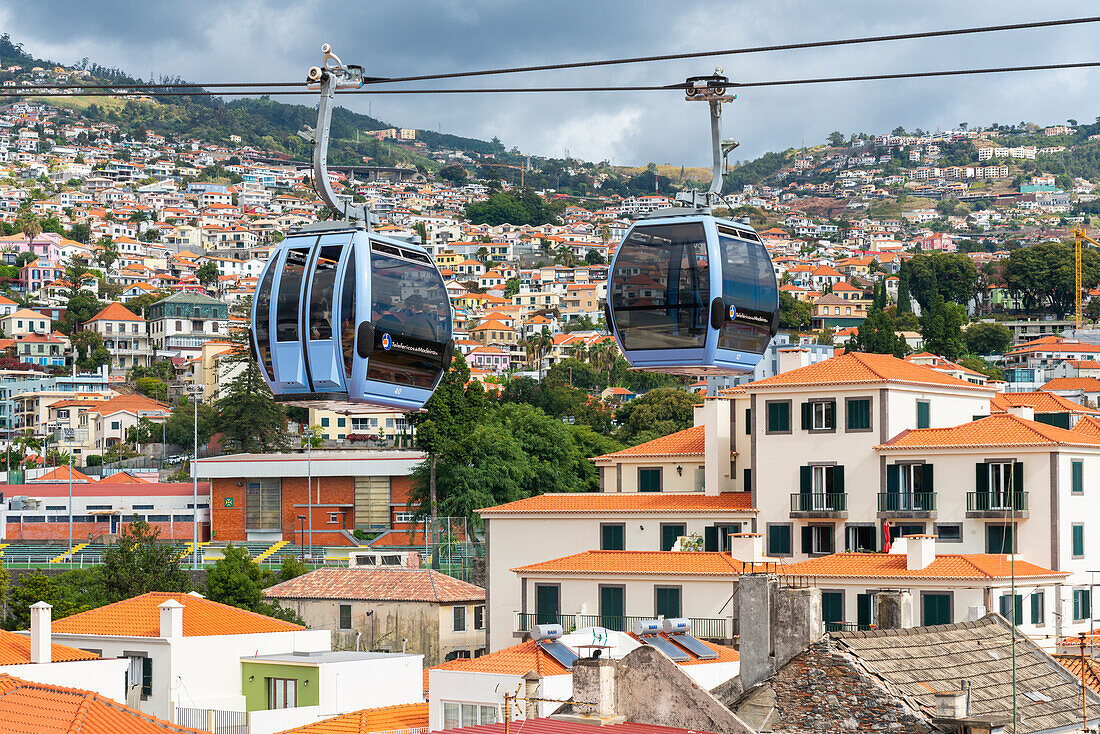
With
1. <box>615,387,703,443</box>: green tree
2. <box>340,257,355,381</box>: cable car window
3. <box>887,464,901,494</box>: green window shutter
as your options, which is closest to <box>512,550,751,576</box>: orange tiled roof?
<box>887,464,901,494</box>: green window shutter

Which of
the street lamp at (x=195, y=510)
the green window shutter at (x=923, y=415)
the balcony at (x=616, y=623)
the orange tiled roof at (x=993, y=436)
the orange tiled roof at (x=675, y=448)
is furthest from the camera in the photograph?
the street lamp at (x=195, y=510)

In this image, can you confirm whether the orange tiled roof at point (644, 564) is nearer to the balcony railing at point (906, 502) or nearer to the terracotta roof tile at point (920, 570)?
the terracotta roof tile at point (920, 570)

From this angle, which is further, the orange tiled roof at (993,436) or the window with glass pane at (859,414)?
the window with glass pane at (859,414)

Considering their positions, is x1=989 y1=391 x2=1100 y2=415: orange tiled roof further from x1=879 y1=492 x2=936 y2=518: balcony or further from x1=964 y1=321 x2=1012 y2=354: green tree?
x1=964 y1=321 x2=1012 y2=354: green tree

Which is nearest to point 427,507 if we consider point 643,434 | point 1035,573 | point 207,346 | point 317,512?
point 317,512

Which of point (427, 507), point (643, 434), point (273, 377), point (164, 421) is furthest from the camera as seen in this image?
point (164, 421)

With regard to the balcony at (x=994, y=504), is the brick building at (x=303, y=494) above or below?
below

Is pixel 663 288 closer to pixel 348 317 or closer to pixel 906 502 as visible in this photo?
pixel 348 317

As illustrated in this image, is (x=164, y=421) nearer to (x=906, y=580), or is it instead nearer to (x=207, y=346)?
(x=207, y=346)

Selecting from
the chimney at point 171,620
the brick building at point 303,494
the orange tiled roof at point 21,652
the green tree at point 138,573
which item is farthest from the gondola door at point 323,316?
the brick building at point 303,494
